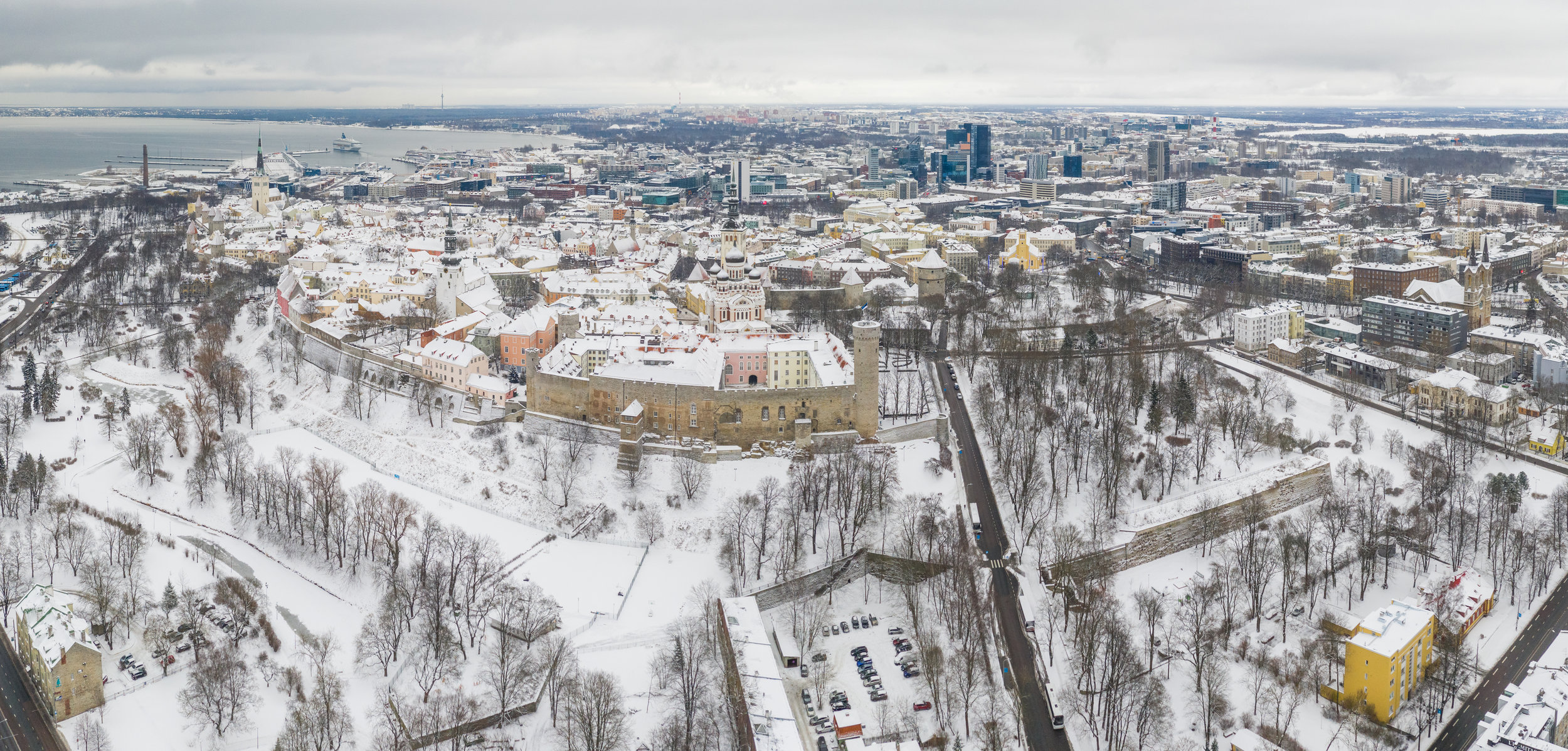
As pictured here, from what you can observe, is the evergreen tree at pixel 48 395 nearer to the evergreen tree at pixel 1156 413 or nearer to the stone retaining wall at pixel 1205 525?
the stone retaining wall at pixel 1205 525

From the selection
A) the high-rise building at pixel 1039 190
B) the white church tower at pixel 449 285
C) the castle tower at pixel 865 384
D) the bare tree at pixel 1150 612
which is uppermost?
the high-rise building at pixel 1039 190

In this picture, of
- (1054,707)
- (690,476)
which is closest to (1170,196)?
(690,476)

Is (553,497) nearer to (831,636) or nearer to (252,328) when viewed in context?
(831,636)

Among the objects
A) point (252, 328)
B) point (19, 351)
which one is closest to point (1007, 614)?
point (252, 328)

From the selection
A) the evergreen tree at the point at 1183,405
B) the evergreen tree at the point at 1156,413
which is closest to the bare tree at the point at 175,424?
the evergreen tree at the point at 1156,413

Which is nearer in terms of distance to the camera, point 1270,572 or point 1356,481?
point 1270,572

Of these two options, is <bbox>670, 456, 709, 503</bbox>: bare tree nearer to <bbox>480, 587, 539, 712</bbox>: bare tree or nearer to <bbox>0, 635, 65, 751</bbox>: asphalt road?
<bbox>480, 587, 539, 712</bbox>: bare tree
